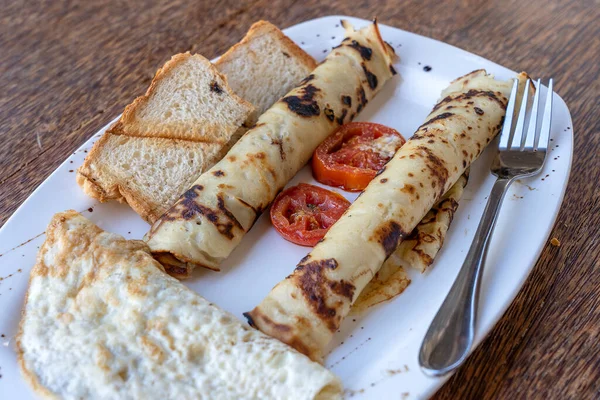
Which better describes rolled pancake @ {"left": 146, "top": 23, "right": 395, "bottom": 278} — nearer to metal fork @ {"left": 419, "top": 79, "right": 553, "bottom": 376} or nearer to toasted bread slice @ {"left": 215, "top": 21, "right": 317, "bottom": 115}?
toasted bread slice @ {"left": 215, "top": 21, "right": 317, "bottom": 115}

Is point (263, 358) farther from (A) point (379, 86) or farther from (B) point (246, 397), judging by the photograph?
(A) point (379, 86)

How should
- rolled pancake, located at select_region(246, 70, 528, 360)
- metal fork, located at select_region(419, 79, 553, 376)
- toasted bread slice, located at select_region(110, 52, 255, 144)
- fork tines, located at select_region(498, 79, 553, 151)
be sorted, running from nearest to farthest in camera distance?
metal fork, located at select_region(419, 79, 553, 376) < rolled pancake, located at select_region(246, 70, 528, 360) < fork tines, located at select_region(498, 79, 553, 151) < toasted bread slice, located at select_region(110, 52, 255, 144)

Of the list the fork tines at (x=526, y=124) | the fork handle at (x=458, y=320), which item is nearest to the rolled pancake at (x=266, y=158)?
the fork tines at (x=526, y=124)

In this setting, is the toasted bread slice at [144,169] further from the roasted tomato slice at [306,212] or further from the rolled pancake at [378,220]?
the rolled pancake at [378,220]

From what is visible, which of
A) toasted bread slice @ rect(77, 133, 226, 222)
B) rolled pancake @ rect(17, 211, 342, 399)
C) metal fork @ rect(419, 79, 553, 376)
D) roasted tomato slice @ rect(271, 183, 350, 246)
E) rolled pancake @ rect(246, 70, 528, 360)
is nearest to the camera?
rolled pancake @ rect(17, 211, 342, 399)

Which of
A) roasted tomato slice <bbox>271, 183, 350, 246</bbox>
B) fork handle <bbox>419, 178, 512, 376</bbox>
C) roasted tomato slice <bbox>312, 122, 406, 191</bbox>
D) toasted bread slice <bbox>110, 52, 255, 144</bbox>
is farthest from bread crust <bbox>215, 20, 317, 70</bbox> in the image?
fork handle <bbox>419, 178, 512, 376</bbox>

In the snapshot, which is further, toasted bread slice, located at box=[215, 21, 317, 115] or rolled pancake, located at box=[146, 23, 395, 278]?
toasted bread slice, located at box=[215, 21, 317, 115]
